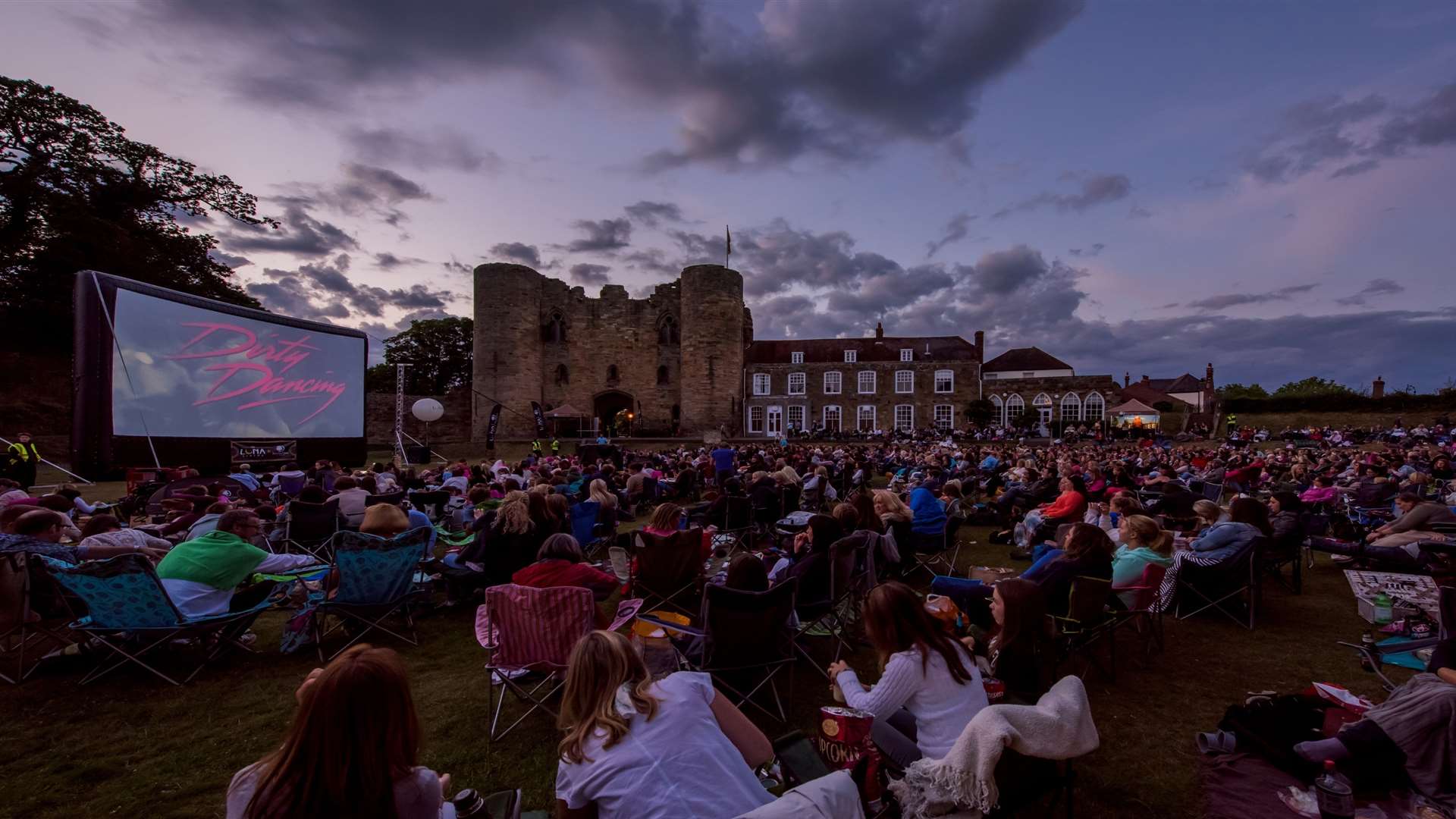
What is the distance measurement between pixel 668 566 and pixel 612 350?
32057mm

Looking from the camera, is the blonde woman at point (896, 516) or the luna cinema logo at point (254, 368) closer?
the blonde woman at point (896, 516)

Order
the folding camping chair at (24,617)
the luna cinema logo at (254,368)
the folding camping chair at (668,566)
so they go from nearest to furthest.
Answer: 1. the folding camping chair at (24,617)
2. the folding camping chair at (668,566)
3. the luna cinema logo at (254,368)

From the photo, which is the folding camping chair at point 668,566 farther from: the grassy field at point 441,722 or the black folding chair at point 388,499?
the black folding chair at point 388,499

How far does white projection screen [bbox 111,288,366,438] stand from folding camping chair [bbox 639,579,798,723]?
1525 centimetres

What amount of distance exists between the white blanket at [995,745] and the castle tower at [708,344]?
3190cm

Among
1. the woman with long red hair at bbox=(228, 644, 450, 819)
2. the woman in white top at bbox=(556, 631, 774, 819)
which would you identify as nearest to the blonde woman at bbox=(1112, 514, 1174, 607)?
the woman in white top at bbox=(556, 631, 774, 819)

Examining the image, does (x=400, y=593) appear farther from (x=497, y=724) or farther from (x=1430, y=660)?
(x=1430, y=660)

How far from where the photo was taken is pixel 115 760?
3.20m

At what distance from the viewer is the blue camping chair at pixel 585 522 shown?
733cm

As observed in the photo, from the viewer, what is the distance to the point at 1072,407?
110 feet

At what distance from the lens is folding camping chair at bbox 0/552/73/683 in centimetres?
407

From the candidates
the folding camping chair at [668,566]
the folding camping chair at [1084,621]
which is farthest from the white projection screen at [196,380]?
the folding camping chair at [1084,621]

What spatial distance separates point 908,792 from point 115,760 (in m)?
4.01

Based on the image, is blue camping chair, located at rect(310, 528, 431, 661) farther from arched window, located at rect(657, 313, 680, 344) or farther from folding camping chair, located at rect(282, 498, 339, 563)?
arched window, located at rect(657, 313, 680, 344)
